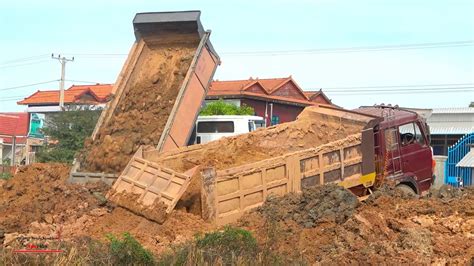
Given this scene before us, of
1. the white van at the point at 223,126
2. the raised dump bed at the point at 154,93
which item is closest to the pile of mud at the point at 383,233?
the raised dump bed at the point at 154,93

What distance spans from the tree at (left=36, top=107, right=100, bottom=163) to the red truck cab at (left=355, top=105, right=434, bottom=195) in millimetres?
13235

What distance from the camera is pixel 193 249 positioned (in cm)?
614

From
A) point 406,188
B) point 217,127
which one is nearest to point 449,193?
point 406,188

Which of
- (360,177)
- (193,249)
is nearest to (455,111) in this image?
(360,177)

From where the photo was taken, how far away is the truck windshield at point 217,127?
17531 mm

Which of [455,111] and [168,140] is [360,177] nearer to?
[168,140]

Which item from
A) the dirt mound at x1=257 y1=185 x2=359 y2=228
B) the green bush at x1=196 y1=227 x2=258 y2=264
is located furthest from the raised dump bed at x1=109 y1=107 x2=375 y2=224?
the green bush at x1=196 y1=227 x2=258 y2=264

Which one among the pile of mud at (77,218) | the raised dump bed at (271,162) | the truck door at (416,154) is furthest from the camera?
the truck door at (416,154)

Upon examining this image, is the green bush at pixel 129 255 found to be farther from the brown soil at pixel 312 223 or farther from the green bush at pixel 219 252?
the brown soil at pixel 312 223

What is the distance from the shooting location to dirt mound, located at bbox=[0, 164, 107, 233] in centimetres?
924

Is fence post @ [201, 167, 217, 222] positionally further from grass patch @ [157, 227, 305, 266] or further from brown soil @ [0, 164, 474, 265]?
grass patch @ [157, 227, 305, 266]

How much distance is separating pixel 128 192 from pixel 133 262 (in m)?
4.00

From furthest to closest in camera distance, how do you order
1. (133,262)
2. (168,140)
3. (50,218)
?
1. (168,140)
2. (50,218)
3. (133,262)

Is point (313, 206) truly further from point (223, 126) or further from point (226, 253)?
point (223, 126)
